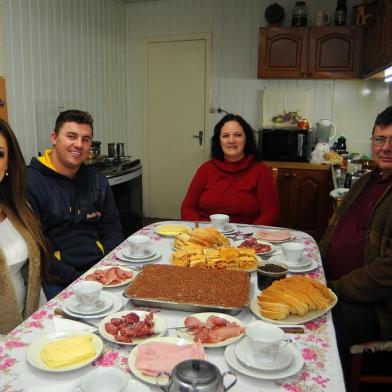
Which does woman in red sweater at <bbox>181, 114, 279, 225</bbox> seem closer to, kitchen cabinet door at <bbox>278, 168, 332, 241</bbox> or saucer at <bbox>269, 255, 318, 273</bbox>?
saucer at <bbox>269, 255, 318, 273</bbox>

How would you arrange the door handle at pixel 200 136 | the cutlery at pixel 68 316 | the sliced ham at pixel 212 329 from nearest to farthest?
the sliced ham at pixel 212 329 < the cutlery at pixel 68 316 < the door handle at pixel 200 136

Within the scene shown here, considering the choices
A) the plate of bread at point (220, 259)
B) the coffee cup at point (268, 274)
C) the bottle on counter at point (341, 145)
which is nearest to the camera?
the coffee cup at point (268, 274)

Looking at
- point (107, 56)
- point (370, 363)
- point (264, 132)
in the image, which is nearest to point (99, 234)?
point (370, 363)

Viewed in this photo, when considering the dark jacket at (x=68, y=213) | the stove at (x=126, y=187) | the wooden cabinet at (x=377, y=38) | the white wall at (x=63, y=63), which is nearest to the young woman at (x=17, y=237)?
the dark jacket at (x=68, y=213)

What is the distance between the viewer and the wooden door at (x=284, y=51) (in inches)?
162

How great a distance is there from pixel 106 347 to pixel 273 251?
92 cm

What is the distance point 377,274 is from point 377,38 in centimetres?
253

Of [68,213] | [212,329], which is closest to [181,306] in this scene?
[212,329]

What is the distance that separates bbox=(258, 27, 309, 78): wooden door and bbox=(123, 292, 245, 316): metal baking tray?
11.4 feet

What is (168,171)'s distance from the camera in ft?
16.9

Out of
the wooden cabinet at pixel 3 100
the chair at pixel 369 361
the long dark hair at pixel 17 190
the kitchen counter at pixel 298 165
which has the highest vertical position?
the wooden cabinet at pixel 3 100

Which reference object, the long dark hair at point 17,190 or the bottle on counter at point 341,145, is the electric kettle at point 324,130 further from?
the long dark hair at point 17,190

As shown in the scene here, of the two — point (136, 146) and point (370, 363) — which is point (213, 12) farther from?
point (370, 363)

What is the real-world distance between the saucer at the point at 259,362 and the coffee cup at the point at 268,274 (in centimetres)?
33
